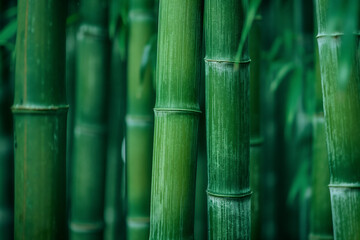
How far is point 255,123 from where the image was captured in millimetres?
1010

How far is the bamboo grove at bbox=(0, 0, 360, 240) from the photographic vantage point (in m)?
0.75

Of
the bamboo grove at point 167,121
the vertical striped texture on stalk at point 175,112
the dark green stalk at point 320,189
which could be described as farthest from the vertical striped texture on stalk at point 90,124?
the dark green stalk at point 320,189

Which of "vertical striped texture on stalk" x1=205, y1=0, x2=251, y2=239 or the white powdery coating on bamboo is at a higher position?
"vertical striped texture on stalk" x1=205, y1=0, x2=251, y2=239

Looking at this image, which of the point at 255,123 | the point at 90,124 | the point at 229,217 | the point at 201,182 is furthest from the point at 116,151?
the point at 229,217

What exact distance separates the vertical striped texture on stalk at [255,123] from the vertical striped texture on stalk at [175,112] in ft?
0.78

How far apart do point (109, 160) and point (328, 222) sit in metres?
0.72

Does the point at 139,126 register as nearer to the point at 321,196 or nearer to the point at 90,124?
the point at 90,124

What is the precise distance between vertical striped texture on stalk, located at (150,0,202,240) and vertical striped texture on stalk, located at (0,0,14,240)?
540mm

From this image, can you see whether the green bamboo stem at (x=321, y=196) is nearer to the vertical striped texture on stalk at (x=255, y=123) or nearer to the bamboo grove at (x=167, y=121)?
the bamboo grove at (x=167, y=121)

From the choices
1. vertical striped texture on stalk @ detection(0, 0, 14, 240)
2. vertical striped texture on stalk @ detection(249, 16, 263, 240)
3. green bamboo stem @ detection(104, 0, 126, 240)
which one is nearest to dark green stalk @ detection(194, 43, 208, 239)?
vertical striped texture on stalk @ detection(249, 16, 263, 240)

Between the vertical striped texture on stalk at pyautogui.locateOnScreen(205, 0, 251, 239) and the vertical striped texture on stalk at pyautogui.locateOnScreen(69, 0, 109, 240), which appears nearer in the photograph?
the vertical striped texture on stalk at pyautogui.locateOnScreen(205, 0, 251, 239)

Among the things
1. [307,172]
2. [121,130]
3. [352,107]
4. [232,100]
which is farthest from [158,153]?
[307,172]

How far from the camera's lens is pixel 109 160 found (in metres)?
1.37

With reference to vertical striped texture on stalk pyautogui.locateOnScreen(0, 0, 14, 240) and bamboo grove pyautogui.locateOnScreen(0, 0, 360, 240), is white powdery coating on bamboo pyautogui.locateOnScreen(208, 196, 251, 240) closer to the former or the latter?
bamboo grove pyautogui.locateOnScreen(0, 0, 360, 240)
